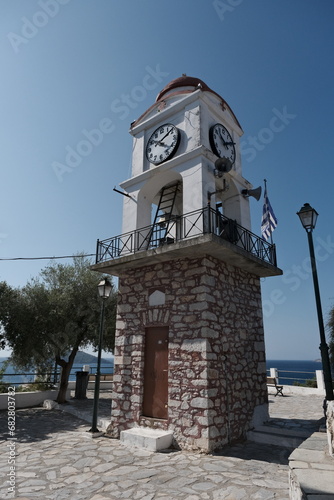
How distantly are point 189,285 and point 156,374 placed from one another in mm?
2347

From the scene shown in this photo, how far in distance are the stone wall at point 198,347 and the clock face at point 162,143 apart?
3.15 m

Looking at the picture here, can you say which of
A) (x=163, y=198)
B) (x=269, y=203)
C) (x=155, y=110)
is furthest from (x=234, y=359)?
(x=155, y=110)

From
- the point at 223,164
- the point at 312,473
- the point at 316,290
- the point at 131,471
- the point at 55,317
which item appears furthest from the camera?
the point at 55,317

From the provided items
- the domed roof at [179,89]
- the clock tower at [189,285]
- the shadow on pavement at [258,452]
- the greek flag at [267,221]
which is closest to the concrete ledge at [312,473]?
the shadow on pavement at [258,452]

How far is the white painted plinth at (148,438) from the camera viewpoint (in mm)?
6801

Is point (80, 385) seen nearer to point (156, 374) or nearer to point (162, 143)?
point (156, 374)

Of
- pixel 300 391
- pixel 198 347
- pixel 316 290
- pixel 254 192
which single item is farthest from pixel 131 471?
pixel 300 391

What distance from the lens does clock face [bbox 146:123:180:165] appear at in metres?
9.05

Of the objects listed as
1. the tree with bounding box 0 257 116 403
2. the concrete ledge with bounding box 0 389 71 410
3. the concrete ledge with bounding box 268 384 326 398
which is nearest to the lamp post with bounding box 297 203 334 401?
the tree with bounding box 0 257 116 403

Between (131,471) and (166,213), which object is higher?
(166,213)

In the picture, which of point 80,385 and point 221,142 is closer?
point 221,142

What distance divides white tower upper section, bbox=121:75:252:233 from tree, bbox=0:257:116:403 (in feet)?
17.2

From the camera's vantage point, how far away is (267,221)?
9.60 metres

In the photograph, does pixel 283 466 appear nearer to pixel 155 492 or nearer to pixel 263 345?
pixel 155 492
